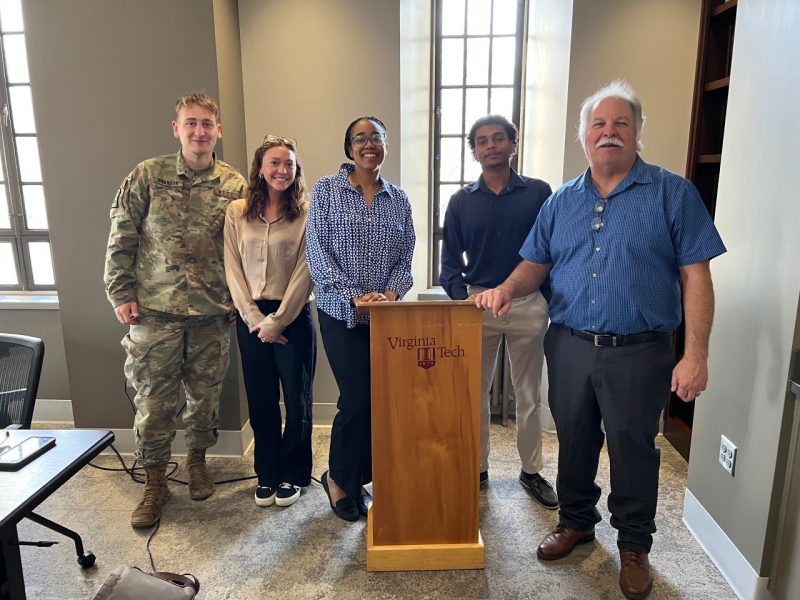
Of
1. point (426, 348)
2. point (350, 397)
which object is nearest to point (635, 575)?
point (426, 348)

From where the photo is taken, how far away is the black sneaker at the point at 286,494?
239 cm

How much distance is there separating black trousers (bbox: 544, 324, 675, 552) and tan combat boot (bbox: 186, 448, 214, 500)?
61.5 inches

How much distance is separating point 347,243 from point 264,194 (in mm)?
439

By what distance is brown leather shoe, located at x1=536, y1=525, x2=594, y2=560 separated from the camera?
2.02 m

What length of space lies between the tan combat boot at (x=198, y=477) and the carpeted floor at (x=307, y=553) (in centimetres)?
4

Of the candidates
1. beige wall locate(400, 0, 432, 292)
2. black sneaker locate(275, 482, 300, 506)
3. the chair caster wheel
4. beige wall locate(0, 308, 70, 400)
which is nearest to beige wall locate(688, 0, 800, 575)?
beige wall locate(400, 0, 432, 292)

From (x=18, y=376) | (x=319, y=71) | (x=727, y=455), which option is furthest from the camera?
(x=319, y=71)

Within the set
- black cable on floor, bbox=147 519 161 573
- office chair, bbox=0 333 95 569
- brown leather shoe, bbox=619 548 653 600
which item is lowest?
black cable on floor, bbox=147 519 161 573

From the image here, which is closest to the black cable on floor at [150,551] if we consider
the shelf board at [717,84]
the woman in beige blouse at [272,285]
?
the woman in beige blouse at [272,285]

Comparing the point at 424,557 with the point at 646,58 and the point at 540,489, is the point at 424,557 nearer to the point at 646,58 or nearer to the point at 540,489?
the point at 540,489

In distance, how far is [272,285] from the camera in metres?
2.19

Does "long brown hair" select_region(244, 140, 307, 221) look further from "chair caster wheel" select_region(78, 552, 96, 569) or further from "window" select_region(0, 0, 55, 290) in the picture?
"window" select_region(0, 0, 55, 290)

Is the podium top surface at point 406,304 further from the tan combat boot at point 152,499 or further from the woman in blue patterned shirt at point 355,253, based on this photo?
the tan combat boot at point 152,499

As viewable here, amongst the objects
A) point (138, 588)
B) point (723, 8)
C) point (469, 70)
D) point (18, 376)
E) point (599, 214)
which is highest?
point (723, 8)
